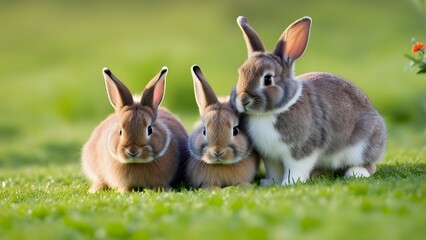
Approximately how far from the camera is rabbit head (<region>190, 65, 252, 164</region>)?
7.89 m

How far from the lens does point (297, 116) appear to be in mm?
8125

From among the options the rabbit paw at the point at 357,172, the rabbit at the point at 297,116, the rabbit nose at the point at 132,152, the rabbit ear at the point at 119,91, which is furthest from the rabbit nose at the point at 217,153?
the rabbit paw at the point at 357,172

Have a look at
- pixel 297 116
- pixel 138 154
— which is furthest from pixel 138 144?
pixel 297 116

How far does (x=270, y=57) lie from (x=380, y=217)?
3249 mm

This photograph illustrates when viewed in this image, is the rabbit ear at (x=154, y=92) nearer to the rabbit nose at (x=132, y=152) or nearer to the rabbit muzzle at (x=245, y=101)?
the rabbit nose at (x=132, y=152)

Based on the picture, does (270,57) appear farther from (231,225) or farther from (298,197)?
(231,225)

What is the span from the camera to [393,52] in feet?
78.0

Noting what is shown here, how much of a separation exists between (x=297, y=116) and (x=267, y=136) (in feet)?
1.45

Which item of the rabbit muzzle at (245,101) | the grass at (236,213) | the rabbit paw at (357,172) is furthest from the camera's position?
the rabbit paw at (357,172)

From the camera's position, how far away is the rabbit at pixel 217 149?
790cm

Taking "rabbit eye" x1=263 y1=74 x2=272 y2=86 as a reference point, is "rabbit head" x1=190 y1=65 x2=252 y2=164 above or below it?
below

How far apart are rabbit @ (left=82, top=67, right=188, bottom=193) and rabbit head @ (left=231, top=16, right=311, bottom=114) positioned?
1026 millimetres

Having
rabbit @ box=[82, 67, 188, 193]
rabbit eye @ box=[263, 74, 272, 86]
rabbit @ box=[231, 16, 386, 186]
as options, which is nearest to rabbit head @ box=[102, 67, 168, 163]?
rabbit @ box=[82, 67, 188, 193]

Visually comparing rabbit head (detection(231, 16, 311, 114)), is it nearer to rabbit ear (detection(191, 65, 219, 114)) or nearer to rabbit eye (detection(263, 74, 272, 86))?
rabbit eye (detection(263, 74, 272, 86))
